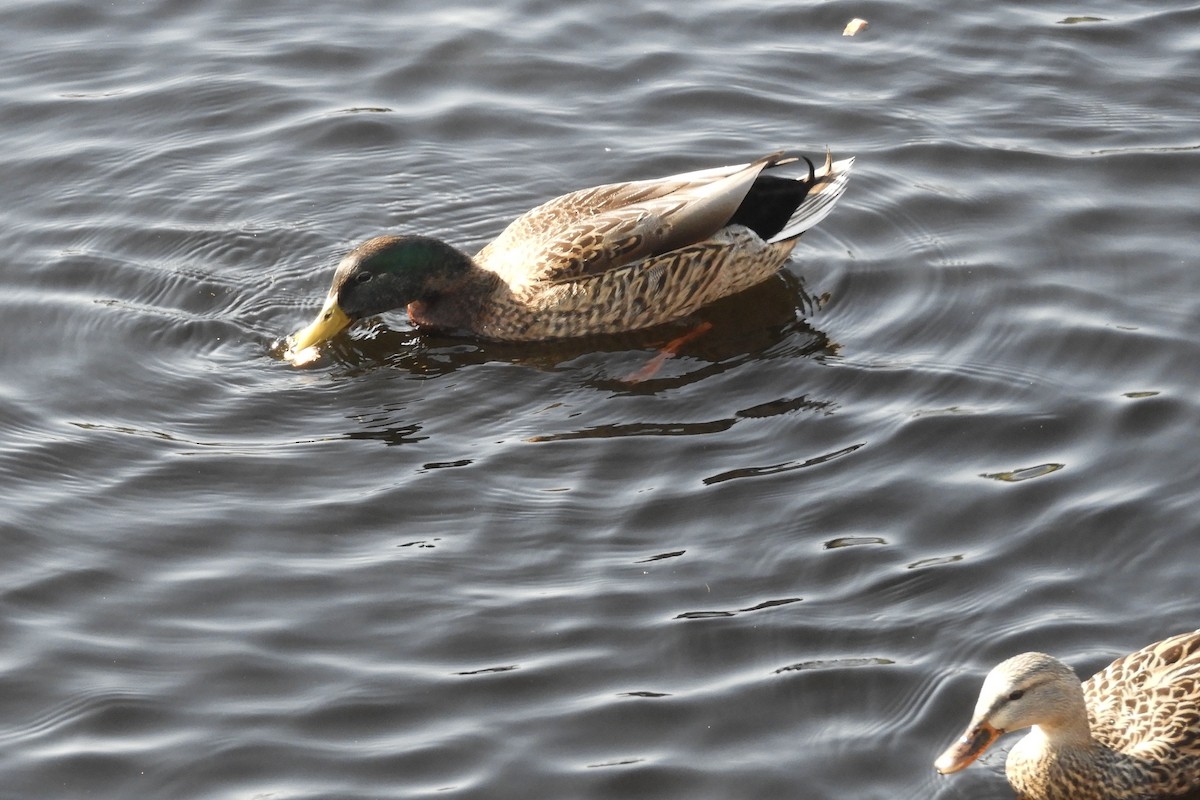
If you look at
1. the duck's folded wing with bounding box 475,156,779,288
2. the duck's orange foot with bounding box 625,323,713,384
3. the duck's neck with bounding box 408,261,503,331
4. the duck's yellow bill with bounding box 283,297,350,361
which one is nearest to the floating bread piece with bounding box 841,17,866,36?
the duck's folded wing with bounding box 475,156,779,288

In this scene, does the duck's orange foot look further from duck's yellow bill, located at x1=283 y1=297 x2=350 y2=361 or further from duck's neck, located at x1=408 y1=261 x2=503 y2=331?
duck's yellow bill, located at x1=283 y1=297 x2=350 y2=361

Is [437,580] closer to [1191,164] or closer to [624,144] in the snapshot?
[624,144]

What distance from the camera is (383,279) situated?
1034 centimetres

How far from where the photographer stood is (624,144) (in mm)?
11938

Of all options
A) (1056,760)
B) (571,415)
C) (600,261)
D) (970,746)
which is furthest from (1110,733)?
(600,261)

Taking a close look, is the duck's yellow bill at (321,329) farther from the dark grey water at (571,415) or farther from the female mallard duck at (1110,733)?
the female mallard duck at (1110,733)

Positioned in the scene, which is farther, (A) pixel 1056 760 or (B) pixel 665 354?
(B) pixel 665 354

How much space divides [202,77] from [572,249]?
3.76 metres

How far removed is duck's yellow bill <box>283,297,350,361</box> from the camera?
33.2ft

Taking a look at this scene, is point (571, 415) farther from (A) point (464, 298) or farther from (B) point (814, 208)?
(B) point (814, 208)

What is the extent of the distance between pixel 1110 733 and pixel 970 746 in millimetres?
756

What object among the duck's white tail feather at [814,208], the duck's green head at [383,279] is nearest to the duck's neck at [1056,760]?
the duck's white tail feather at [814,208]

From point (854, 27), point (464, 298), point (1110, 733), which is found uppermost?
point (854, 27)

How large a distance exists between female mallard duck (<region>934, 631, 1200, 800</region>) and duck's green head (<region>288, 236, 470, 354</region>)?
177 inches
